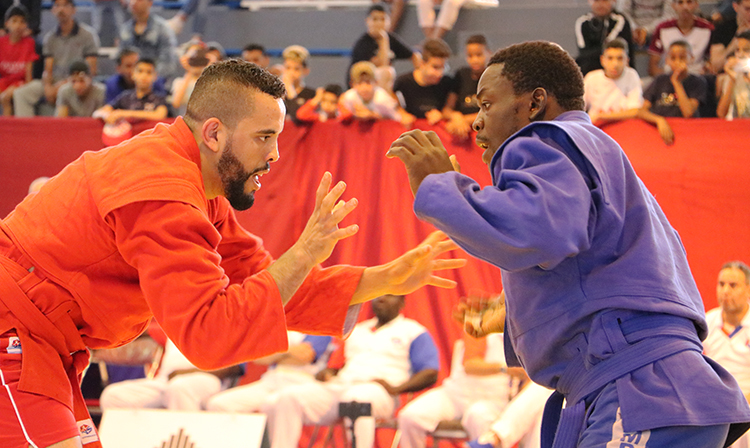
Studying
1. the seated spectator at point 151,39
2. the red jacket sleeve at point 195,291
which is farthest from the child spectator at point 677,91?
the seated spectator at point 151,39

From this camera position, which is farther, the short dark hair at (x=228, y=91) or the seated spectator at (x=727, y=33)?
the seated spectator at (x=727, y=33)

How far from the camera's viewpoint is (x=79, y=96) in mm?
8492

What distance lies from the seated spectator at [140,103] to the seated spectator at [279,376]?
9.05 ft

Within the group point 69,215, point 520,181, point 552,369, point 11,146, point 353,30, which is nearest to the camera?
point 520,181

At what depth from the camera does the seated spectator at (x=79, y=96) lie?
8406mm

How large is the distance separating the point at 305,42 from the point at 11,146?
4.91m

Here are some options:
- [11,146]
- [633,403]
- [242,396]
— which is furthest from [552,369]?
[11,146]

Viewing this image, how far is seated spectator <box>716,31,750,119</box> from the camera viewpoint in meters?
6.64

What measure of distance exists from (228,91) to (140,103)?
542 cm

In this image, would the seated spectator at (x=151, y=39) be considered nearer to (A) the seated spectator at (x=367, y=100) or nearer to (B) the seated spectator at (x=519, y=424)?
(A) the seated spectator at (x=367, y=100)

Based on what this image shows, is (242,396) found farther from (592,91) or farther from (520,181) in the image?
(520,181)

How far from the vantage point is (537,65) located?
230 cm

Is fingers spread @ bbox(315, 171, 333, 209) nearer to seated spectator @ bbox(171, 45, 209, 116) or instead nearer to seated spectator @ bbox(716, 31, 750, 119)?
seated spectator @ bbox(716, 31, 750, 119)

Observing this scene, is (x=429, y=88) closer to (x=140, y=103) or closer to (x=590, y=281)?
(x=140, y=103)
